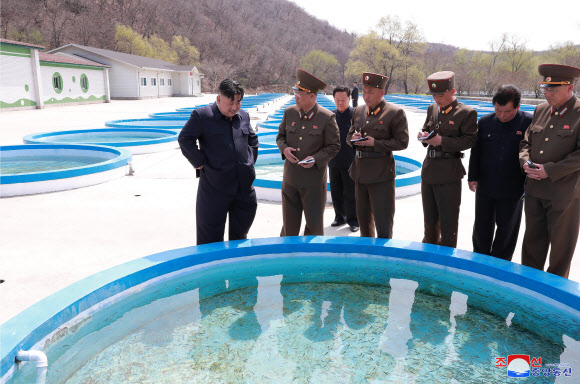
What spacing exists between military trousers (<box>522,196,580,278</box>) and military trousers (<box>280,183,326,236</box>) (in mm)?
1580

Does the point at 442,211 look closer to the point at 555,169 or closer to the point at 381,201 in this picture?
the point at 381,201

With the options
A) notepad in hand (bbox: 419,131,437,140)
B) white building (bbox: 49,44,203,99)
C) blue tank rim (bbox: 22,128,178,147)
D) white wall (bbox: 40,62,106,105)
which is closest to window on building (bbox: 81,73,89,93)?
white wall (bbox: 40,62,106,105)

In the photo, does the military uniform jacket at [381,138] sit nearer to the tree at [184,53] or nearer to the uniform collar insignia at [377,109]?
the uniform collar insignia at [377,109]

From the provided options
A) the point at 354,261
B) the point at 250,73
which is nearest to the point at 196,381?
the point at 354,261

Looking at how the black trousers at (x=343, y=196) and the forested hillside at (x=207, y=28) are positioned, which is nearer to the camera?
the black trousers at (x=343, y=196)

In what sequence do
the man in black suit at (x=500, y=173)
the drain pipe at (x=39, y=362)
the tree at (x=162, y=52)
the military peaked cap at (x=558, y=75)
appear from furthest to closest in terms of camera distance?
the tree at (x=162, y=52) → the man in black suit at (x=500, y=173) → the military peaked cap at (x=558, y=75) → the drain pipe at (x=39, y=362)

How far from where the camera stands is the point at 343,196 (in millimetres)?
4824

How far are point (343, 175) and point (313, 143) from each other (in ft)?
4.12

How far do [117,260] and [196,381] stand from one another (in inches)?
74.9

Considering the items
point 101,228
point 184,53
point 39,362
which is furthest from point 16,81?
point 184,53

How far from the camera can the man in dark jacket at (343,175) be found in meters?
4.71

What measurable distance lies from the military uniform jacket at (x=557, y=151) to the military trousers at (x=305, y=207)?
1.57 m

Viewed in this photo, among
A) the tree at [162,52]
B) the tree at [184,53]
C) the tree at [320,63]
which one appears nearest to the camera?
the tree at [162,52]

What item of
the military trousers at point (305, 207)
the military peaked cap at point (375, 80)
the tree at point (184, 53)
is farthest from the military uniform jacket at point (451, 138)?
the tree at point (184, 53)
